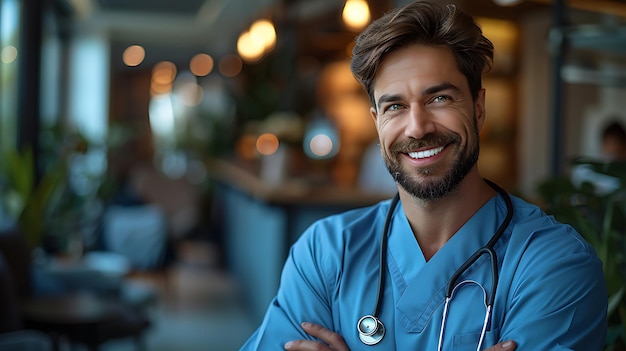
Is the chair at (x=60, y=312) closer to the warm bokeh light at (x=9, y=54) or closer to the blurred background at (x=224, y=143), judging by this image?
the blurred background at (x=224, y=143)

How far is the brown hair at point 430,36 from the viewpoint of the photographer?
1.33 m

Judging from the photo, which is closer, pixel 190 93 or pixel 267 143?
pixel 267 143

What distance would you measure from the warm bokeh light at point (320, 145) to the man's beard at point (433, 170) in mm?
4719

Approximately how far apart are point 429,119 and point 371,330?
384mm

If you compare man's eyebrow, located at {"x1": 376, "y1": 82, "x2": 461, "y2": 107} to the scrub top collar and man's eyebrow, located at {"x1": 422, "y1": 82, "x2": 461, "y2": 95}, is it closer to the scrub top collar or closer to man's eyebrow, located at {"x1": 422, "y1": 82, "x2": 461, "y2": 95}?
man's eyebrow, located at {"x1": 422, "y1": 82, "x2": 461, "y2": 95}

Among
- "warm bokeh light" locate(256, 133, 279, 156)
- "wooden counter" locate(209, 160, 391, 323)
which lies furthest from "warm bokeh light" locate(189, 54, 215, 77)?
"wooden counter" locate(209, 160, 391, 323)

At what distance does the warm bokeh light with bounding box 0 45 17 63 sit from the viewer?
5.29m

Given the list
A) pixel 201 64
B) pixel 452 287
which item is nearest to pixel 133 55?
pixel 201 64

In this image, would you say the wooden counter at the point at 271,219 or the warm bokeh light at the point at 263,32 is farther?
the warm bokeh light at the point at 263,32

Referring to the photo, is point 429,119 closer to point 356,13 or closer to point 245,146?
point 356,13

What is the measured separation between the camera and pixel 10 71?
5461mm

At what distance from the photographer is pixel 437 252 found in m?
1.40

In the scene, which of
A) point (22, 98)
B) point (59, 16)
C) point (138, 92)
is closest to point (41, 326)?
point (22, 98)

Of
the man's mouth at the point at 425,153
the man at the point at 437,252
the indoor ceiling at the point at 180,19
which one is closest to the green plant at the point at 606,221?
the man at the point at 437,252
